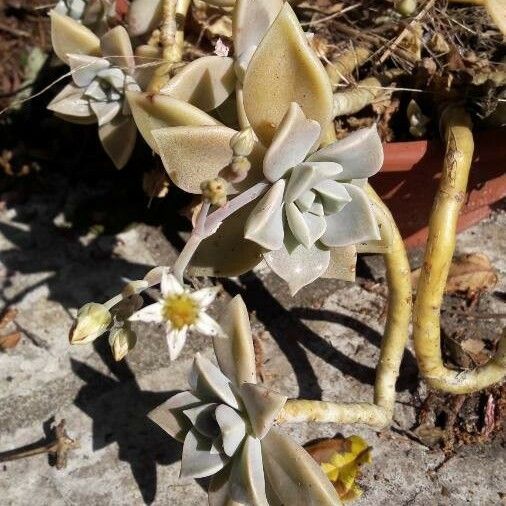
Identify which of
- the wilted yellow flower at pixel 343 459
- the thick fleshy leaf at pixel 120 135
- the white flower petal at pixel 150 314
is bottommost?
the wilted yellow flower at pixel 343 459

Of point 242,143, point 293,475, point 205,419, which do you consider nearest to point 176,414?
point 205,419

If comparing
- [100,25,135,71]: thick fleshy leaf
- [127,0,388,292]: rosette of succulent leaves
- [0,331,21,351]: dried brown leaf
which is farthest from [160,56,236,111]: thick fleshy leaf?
[0,331,21,351]: dried brown leaf

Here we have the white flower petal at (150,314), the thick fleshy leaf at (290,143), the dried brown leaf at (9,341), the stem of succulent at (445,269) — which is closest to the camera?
the white flower petal at (150,314)

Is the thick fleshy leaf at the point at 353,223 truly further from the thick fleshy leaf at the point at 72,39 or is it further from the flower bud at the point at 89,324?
the thick fleshy leaf at the point at 72,39

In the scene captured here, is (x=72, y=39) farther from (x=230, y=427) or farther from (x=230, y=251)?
(x=230, y=427)

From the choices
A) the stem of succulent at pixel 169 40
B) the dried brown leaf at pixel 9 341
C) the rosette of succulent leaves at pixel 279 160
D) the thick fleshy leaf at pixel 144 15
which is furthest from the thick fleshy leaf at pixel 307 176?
the dried brown leaf at pixel 9 341

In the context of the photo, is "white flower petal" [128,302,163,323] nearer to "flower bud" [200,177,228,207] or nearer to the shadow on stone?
"flower bud" [200,177,228,207]

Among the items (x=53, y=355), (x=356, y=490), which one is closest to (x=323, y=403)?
(x=356, y=490)

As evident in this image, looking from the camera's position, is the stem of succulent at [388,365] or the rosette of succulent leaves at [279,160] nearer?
the rosette of succulent leaves at [279,160]
